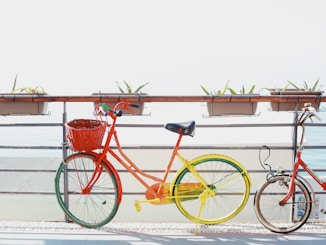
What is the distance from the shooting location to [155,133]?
21.3 feet

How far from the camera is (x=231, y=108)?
9.55ft

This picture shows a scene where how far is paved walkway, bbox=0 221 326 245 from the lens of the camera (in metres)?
2.47

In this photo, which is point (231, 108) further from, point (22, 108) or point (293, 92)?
point (22, 108)

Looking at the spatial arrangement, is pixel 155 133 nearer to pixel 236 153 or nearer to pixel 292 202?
pixel 236 153

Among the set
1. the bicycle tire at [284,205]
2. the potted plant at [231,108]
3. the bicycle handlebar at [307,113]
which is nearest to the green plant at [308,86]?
the potted plant at [231,108]

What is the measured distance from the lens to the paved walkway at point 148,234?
97.2 inches

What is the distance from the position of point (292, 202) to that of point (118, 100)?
129 centimetres

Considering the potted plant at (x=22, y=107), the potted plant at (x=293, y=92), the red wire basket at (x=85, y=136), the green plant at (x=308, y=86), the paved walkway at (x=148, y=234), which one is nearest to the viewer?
the red wire basket at (x=85, y=136)

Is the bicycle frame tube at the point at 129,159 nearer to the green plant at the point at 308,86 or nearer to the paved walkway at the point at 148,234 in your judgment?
the paved walkway at the point at 148,234

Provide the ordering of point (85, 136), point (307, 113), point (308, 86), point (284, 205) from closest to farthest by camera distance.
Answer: point (85, 136)
point (307, 113)
point (284, 205)
point (308, 86)

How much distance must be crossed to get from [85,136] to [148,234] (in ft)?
2.46

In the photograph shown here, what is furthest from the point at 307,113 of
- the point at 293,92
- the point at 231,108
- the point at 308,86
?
the point at 308,86

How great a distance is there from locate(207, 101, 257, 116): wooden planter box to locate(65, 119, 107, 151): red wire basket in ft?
2.87

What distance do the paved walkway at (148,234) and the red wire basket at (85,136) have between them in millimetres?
570
